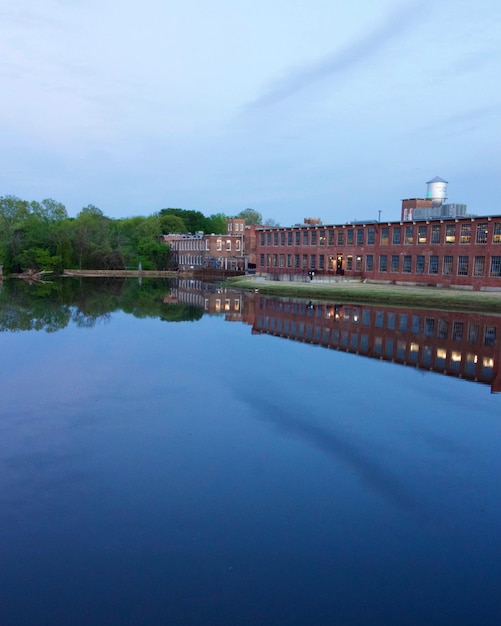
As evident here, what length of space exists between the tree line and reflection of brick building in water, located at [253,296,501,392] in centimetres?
7325

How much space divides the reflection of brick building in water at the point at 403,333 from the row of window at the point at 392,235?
61.6 ft

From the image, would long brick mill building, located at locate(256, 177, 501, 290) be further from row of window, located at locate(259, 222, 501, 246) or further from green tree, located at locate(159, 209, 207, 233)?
green tree, located at locate(159, 209, 207, 233)

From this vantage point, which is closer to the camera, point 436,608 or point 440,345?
point 436,608

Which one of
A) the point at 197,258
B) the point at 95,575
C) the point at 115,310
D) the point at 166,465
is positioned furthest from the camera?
the point at 197,258

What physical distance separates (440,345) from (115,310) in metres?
25.9

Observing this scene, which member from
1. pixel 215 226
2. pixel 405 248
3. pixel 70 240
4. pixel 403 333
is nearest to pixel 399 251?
pixel 405 248

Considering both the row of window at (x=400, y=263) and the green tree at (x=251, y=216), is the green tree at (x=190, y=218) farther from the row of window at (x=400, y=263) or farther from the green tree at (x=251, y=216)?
the row of window at (x=400, y=263)

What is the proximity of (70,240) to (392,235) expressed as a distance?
237 ft

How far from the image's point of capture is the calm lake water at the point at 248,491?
7059 mm

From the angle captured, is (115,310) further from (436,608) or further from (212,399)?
(436,608)

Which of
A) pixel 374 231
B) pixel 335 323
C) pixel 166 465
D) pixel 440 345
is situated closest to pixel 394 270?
pixel 374 231

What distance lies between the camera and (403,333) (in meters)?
29.8

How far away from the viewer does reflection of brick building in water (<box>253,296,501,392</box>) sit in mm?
22469

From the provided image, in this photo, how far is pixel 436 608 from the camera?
6930 millimetres
